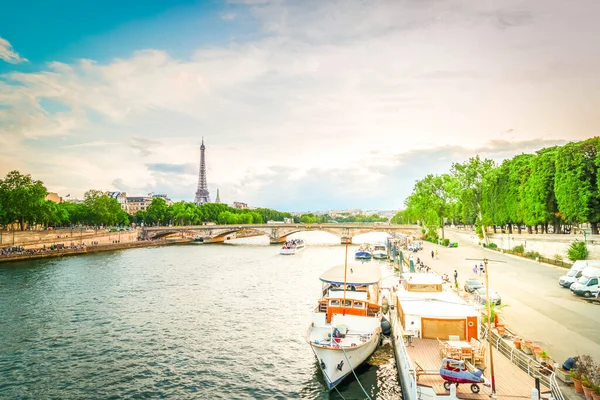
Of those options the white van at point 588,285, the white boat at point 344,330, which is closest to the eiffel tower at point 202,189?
the white boat at point 344,330

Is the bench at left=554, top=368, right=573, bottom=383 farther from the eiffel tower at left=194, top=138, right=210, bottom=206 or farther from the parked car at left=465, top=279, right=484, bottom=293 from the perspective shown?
the eiffel tower at left=194, top=138, right=210, bottom=206

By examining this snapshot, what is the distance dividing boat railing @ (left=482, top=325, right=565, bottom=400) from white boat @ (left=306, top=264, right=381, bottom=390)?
5.35m

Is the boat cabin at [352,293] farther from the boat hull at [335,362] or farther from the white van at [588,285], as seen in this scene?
the white van at [588,285]

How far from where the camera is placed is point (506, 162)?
211ft

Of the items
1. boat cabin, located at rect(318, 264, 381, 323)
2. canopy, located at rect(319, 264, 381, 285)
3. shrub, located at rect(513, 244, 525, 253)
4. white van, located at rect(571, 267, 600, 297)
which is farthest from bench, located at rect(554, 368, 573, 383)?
shrub, located at rect(513, 244, 525, 253)

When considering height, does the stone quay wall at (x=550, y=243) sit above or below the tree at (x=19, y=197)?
below

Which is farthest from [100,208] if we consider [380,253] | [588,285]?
[588,285]

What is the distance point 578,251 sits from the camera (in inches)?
1330

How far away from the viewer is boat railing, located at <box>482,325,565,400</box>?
1123cm

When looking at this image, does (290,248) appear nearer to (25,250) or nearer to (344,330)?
(25,250)

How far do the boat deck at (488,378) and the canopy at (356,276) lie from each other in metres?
8.63

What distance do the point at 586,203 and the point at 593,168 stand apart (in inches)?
170

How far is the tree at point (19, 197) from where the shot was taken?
6994 centimetres

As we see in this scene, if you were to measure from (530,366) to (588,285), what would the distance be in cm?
1651
